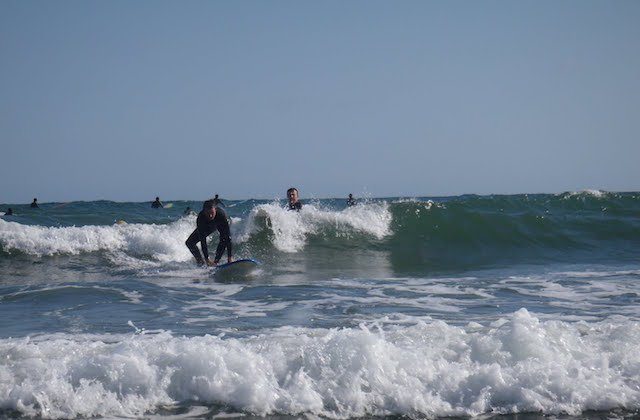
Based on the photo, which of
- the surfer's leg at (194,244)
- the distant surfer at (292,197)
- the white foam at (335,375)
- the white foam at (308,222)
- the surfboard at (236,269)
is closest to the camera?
the white foam at (335,375)

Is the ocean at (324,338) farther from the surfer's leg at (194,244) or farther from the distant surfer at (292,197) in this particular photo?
the distant surfer at (292,197)

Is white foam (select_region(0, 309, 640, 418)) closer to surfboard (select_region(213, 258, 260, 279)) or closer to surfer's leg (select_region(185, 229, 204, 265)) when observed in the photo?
surfboard (select_region(213, 258, 260, 279))

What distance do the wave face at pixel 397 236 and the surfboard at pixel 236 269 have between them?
3.80 meters

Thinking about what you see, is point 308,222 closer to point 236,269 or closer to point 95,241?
point 95,241

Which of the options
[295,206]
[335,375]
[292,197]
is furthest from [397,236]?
[335,375]

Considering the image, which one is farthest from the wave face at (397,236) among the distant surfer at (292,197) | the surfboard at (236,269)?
the surfboard at (236,269)

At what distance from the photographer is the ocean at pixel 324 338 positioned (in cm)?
505

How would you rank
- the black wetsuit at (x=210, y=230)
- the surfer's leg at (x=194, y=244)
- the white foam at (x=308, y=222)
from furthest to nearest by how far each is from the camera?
the white foam at (x=308, y=222) → the surfer's leg at (x=194, y=244) → the black wetsuit at (x=210, y=230)

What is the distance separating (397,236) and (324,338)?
1471 centimetres

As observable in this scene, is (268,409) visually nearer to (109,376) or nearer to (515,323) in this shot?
(109,376)

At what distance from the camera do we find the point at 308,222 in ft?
66.8

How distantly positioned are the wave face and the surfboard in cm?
380

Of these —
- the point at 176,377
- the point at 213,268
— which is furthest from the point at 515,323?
the point at 213,268

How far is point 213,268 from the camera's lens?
534 inches
